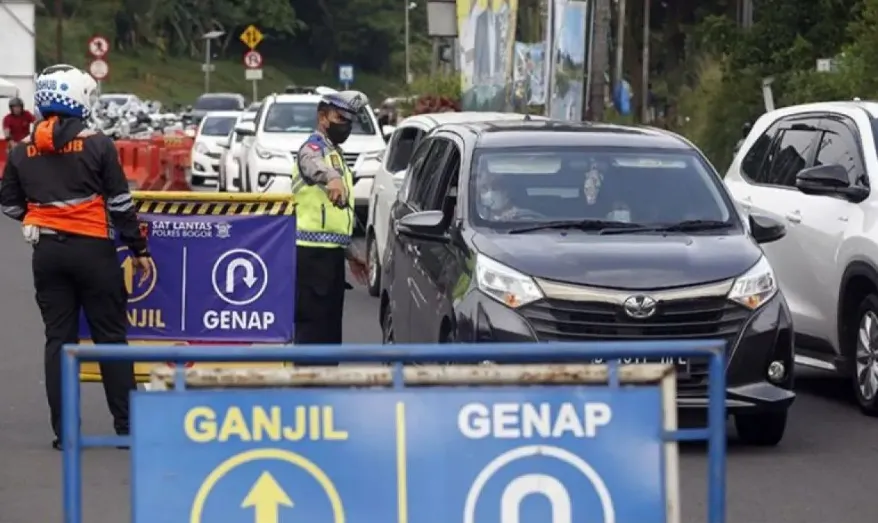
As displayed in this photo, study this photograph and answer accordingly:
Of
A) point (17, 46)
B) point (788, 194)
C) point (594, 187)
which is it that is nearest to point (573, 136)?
point (594, 187)

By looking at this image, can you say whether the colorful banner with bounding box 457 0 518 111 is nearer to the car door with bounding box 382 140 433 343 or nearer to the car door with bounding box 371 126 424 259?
the car door with bounding box 371 126 424 259

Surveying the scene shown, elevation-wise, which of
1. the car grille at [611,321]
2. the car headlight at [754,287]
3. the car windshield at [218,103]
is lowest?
the car windshield at [218,103]

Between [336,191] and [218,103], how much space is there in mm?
55040

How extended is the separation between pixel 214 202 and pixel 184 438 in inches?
216

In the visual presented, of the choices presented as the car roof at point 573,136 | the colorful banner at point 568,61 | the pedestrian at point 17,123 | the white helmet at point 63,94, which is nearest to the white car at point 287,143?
the colorful banner at point 568,61

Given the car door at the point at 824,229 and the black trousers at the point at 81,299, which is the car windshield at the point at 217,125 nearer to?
the car door at the point at 824,229

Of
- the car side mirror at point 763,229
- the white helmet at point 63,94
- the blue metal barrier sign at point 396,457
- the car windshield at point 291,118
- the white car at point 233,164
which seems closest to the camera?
the blue metal barrier sign at point 396,457

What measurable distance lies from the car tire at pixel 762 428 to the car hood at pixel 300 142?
1457cm

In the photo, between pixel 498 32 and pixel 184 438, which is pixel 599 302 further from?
pixel 498 32

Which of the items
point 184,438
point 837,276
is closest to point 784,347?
point 837,276

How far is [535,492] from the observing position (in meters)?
5.16

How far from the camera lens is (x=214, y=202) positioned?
10.5 metres

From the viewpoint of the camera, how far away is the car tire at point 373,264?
55.6 ft

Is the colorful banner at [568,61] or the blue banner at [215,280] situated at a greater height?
the colorful banner at [568,61]
